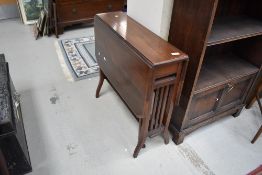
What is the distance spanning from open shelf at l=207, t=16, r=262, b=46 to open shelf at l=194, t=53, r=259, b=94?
317 mm

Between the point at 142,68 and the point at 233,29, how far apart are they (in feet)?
2.33

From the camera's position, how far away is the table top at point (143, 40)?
1230 mm

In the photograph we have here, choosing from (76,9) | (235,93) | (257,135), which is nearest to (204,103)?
(235,93)

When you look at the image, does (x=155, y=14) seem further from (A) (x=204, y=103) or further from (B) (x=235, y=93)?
(B) (x=235, y=93)

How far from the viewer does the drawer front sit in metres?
3.03

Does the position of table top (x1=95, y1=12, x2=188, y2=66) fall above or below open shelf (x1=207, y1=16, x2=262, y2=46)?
below

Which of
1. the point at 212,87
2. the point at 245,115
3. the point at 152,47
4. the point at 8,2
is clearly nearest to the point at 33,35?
the point at 8,2

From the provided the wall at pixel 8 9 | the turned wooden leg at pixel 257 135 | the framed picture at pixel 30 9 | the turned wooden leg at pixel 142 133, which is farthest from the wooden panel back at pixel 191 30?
the wall at pixel 8 9

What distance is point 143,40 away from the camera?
140cm

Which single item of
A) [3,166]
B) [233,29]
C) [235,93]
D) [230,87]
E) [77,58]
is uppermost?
[233,29]

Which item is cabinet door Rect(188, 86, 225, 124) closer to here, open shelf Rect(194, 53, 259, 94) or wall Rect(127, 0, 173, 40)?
open shelf Rect(194, 53, 259, 94)

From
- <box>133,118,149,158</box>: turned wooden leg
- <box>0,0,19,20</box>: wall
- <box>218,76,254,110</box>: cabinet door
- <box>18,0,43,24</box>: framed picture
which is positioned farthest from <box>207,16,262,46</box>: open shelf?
<box>0,0,19,20</box>: wall

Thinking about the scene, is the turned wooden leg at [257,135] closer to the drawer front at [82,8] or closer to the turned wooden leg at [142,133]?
the turned wooden leg at [142,133]

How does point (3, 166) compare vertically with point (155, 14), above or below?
below
